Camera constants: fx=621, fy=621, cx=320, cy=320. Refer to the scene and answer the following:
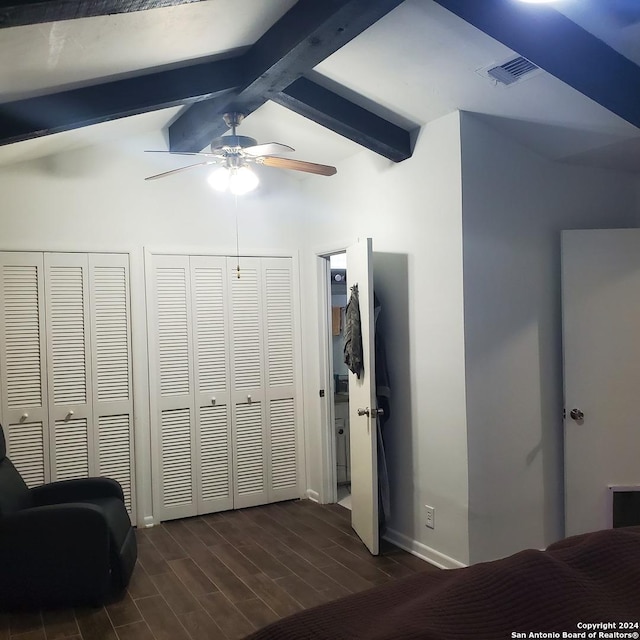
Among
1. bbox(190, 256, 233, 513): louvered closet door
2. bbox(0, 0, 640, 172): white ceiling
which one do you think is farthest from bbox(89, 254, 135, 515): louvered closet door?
bbox(0, 0, 640, 172): white ceiling

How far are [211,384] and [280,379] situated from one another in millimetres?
584

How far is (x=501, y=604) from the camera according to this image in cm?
133

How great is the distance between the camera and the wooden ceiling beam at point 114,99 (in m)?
3.02

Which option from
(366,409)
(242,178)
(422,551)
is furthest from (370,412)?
(242,178)

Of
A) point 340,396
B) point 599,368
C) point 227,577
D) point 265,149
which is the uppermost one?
point 265,149

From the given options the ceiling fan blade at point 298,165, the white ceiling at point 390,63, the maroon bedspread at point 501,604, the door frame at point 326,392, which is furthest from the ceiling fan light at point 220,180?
the maroon bedspread at point 501,604

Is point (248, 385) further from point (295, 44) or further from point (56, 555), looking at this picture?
point (295, 44)

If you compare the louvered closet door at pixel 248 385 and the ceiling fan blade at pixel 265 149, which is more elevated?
the ceiling fan blade at pixel 265 149

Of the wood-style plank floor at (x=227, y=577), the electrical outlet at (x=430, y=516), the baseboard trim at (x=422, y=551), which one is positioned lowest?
the wood-style plank floor at (x=227, y=577)

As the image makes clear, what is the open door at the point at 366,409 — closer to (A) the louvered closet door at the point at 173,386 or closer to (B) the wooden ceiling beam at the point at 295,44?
(B) the wooden ceiling beam at the point at 295,44

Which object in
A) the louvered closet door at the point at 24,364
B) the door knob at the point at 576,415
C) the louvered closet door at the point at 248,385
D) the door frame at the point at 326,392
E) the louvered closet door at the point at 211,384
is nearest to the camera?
the door knob at the point at 576,415

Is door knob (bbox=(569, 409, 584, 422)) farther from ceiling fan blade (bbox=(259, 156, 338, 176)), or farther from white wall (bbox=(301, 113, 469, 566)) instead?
ceiling fan blade (bbox=(259, 156, 338, 176))

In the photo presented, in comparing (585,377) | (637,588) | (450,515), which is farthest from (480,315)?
(637,588)

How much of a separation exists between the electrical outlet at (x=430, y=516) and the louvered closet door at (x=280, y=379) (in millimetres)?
1576
